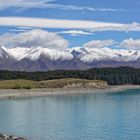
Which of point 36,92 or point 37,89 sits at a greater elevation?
point 37,89

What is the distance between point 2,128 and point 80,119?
1626 centimetres

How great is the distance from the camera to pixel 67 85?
19750 centimetres

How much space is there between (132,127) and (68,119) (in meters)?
15.2

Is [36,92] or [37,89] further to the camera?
[37,89]

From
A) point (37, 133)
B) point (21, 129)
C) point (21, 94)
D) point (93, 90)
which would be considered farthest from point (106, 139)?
point (93, 90)

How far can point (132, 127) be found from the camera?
63281 mm

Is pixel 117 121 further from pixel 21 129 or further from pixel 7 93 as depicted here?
pixel 7 93

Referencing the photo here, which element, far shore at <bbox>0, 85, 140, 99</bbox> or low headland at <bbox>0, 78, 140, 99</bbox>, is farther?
low headland at <bbox>0, 78, 140, 99</bbox>

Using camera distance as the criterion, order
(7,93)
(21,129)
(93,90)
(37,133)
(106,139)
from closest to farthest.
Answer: (106,139), (37,133), (21,129), (7,93), (93,90)

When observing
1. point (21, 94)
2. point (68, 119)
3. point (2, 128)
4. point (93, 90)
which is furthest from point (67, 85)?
point (2, 128)

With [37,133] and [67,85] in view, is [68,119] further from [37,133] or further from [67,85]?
[67,85]

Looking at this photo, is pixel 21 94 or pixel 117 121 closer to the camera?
pixel 117 121

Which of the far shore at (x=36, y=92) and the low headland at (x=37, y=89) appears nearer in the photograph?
the far shore at (x=36, y=92)

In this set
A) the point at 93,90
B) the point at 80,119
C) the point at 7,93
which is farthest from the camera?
the point at 93,90
